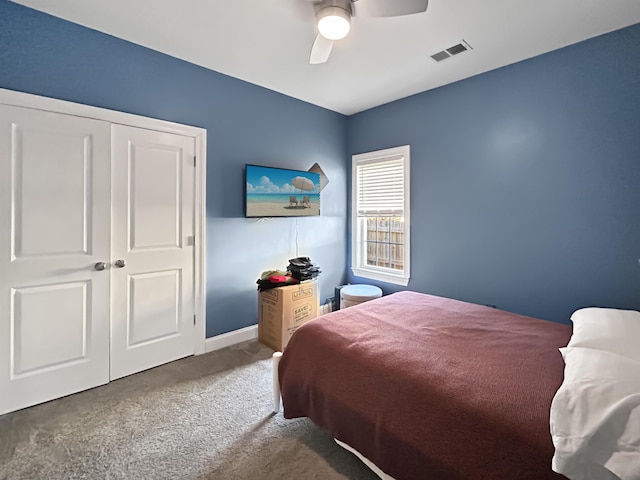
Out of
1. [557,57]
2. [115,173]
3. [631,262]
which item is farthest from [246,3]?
[631,262]

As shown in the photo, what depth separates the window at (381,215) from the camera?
3.62m

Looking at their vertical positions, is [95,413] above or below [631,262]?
below

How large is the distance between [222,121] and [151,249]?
4.57 ft

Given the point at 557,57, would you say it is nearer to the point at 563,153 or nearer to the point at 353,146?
the point at 563,153

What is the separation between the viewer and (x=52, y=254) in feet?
7.04

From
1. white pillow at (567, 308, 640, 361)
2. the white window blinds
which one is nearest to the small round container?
the white window blinds

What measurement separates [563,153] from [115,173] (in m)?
3.60

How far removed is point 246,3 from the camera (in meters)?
1.98

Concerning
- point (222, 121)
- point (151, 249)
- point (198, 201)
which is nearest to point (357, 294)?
point (198, 201)

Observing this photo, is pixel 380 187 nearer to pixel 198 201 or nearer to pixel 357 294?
pixel 357 294

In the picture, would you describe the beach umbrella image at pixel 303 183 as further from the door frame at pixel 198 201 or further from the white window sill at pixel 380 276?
the white window sill at pixel 380 276

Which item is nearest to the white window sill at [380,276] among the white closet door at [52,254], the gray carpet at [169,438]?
the gray carpet at [169,438]

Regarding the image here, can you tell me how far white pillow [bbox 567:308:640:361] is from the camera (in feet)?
3.85

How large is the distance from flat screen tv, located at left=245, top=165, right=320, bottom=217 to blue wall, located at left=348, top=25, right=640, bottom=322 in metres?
1.20
